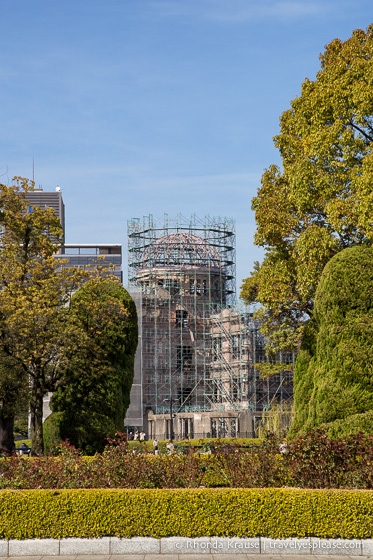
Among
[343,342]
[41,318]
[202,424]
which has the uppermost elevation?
[41,318]

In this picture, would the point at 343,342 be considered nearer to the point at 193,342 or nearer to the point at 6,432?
the point at 6,432

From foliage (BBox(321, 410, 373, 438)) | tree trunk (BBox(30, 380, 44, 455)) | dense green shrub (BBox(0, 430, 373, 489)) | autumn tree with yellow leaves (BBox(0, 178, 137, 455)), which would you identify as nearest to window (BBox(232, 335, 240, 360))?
autumn tree with yellow leaves (BBox(0, 178, 137, 455))

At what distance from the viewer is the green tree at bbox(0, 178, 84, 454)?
30406 millimetres

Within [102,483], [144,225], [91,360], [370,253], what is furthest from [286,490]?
[144,225]

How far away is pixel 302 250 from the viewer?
29.3m

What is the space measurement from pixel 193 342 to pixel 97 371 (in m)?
52.0

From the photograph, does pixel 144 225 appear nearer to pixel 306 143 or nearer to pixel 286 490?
pixel 306 143

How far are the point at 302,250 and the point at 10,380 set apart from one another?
508 inches

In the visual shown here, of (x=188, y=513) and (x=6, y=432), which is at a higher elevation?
(x=188, y=513)

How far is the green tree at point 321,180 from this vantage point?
2791cm

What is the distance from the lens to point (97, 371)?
28844 millimetres

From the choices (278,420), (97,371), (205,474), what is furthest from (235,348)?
(205,474)

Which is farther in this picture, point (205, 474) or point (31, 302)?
point (31, 302)

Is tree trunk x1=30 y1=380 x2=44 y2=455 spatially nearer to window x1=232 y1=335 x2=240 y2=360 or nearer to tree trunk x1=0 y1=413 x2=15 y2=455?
tree trunk x1=0 y1=413 x2=15 y2=455
